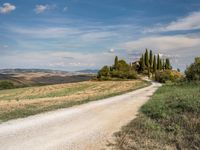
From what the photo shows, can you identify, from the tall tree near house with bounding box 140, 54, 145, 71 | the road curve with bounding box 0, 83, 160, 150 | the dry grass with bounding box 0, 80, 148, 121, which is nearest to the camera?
the road curve with bounding box 0, 83, 160, 150

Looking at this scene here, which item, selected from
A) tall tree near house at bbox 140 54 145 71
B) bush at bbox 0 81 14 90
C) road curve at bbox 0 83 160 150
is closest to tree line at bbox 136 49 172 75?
tall tree near house at bbox 140 54 145 71

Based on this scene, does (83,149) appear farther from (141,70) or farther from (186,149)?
(141,70)

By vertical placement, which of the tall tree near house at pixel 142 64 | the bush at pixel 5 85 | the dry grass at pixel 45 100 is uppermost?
the tall tree near house at pixel 142 64

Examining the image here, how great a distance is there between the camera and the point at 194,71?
44.9 m

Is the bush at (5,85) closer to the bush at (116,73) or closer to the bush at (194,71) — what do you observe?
the bush at (116,73)

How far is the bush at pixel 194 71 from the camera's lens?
145 ft

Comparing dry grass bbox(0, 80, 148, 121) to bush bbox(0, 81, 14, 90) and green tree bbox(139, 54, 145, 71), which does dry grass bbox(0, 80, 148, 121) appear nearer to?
bush bbox(0, 81, 14, 90)

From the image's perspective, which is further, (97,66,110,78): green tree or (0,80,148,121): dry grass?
(97,66,110,78): green tree

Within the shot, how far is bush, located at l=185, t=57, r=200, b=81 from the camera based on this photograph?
44.1 meters

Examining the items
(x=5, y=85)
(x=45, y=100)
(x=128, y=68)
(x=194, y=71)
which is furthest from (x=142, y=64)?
(x=45, y=100)

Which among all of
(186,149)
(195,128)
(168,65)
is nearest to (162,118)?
(195,128)

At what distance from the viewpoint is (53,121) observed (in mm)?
13172

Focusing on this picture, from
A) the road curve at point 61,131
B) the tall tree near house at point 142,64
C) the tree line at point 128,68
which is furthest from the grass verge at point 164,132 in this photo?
the tall tree near house at point 142,64

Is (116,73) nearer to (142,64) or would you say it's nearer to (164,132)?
(142,64)
